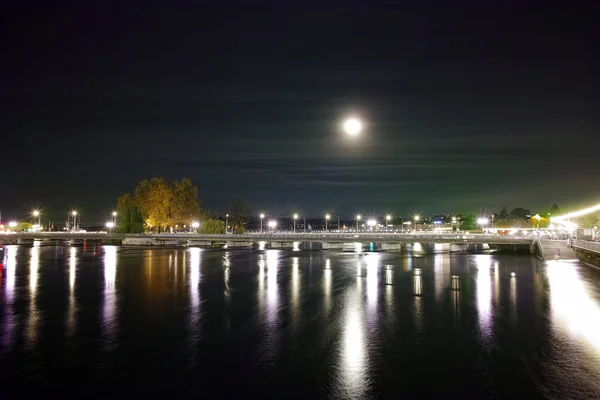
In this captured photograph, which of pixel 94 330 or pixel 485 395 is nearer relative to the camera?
pixel 485 395

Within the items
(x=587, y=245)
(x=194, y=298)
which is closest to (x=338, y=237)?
(x=587, y=245)

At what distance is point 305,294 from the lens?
102 ft

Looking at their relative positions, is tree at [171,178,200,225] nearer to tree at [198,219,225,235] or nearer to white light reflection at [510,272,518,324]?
tree at [198,219,225,235]

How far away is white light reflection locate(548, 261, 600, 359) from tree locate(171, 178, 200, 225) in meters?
99.8

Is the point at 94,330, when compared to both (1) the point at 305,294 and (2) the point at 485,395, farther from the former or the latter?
(2) the point at 485,395

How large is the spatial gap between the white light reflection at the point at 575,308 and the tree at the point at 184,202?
327ft

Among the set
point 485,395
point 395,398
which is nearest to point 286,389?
point 395,398

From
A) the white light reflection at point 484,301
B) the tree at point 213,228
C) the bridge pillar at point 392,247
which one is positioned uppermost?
the tree at point 213,228

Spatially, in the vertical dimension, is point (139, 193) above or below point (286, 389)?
above

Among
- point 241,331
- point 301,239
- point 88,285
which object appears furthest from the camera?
point 301,239

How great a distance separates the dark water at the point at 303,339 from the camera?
45.2 feet

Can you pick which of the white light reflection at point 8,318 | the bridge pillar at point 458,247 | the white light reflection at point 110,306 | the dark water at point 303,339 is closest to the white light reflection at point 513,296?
the dark water at point 303,339

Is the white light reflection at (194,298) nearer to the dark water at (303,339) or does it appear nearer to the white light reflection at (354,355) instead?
the dark water at (303,339)

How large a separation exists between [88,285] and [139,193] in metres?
91.9
